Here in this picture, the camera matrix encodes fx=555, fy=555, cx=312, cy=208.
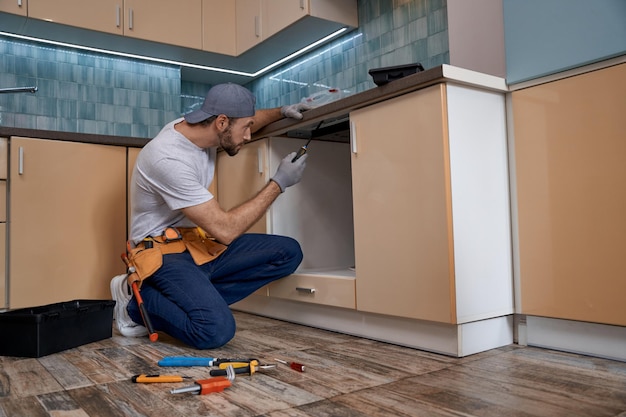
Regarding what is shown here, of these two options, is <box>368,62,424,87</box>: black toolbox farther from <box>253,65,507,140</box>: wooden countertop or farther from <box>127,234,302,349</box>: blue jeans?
<box>127,234,302,349</box>: blue jeans

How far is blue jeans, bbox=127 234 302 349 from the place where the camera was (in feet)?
6.19

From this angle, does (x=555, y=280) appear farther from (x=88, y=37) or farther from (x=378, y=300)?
(x=88, y=37)

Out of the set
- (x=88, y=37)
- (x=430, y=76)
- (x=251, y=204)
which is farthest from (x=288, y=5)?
(x=430, y=76)

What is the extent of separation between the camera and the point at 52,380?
150 centimetres

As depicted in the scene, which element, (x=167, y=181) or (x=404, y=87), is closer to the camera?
(x=404, y=87)

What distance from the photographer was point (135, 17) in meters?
3.23

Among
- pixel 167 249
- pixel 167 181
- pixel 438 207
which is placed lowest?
pixel 167 249

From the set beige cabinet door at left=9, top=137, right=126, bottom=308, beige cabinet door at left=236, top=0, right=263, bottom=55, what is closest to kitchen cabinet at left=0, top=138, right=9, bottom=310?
beige cabinet door at left=9, top=137, right=126, bottom=308

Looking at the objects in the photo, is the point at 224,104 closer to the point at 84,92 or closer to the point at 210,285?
the point at 210,285

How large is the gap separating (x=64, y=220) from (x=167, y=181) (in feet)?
2.99

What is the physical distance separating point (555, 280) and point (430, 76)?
0.71m

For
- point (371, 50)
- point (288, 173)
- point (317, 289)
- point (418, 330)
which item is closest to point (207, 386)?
point (418, 330)

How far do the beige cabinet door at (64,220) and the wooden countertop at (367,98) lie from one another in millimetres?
42

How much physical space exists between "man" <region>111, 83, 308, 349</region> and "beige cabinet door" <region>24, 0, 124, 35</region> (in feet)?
4.28
